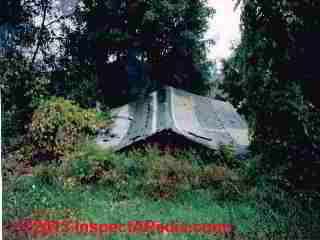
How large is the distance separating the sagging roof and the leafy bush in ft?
3.27

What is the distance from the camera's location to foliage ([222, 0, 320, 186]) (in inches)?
324

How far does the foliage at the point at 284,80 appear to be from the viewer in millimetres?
8227

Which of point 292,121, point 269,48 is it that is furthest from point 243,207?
point 269,48

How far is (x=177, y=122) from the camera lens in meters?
12.9

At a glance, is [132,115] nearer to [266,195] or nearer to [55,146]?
[55,146]

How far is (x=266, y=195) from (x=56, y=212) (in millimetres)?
4293

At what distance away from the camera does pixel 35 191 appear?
8180 mm

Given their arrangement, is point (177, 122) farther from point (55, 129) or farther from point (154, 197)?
point (154, 197)

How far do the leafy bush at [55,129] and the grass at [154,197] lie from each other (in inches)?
92.6

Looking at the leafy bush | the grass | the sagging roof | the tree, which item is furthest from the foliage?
the tree

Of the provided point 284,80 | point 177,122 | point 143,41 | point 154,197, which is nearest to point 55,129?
point 177,122

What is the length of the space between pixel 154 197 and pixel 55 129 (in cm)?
625

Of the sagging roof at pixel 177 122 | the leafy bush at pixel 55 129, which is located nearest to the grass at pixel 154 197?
the sagging roof at pixel 177 122

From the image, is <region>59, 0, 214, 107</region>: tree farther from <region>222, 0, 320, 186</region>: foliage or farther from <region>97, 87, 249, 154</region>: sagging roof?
<region>222, 0, 320, 186</region>: foliage
